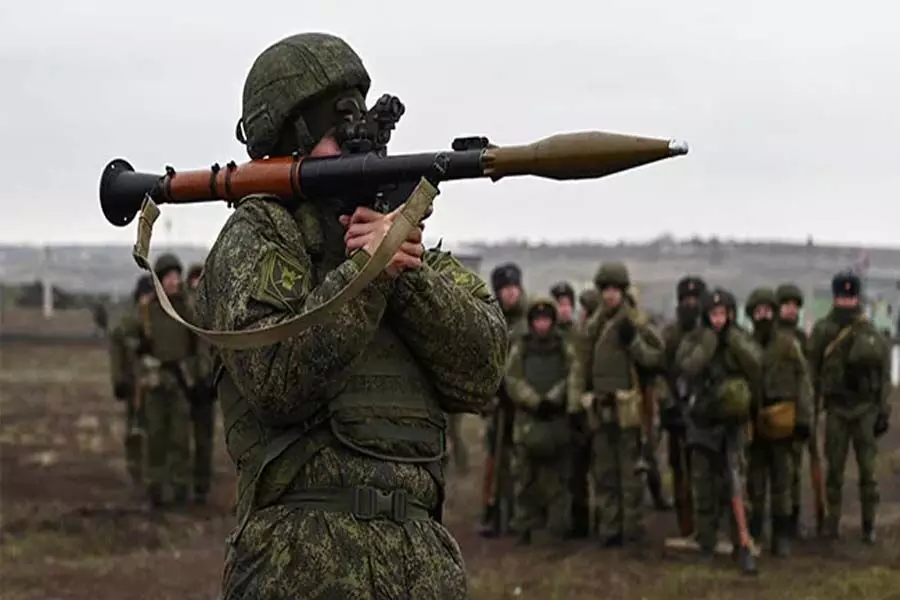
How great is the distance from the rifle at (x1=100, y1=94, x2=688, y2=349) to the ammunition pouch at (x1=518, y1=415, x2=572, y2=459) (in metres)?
7.21

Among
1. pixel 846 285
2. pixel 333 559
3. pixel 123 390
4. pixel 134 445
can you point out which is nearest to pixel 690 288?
pixel 846 285

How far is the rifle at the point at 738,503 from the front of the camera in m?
9.95

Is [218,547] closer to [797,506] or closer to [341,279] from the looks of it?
[797,506]

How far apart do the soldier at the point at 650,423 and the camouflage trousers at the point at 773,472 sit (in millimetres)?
804

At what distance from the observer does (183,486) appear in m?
13.1

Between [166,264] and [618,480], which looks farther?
[166,264]

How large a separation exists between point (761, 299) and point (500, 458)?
8.07 ft

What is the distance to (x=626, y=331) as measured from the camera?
10.6 meters

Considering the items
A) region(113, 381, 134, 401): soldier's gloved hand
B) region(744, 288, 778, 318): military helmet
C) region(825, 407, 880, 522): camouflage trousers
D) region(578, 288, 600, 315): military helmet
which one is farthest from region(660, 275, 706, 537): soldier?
region(113, 381, 134, 401): soldier's gloved hand

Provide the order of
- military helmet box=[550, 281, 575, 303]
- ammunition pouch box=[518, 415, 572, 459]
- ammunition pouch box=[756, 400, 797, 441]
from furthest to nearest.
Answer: military helmet box=[550, 281, 575, 303] < ammunition pouch box=[518, 415, 572, 459] < ammunition pouch box=[756, 400, 797, 441]

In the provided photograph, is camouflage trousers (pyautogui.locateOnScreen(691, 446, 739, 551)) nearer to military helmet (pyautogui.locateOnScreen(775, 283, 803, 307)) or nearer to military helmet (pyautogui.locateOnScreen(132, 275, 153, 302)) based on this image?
military helmet (pyautogui.locateOnScreen(775, 283, 803, 307))

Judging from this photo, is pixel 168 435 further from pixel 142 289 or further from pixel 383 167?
pixel 383 167

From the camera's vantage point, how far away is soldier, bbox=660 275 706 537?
35.8ft

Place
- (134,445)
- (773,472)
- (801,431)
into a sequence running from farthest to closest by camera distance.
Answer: (134,445)
(773,472)
(801,431)
